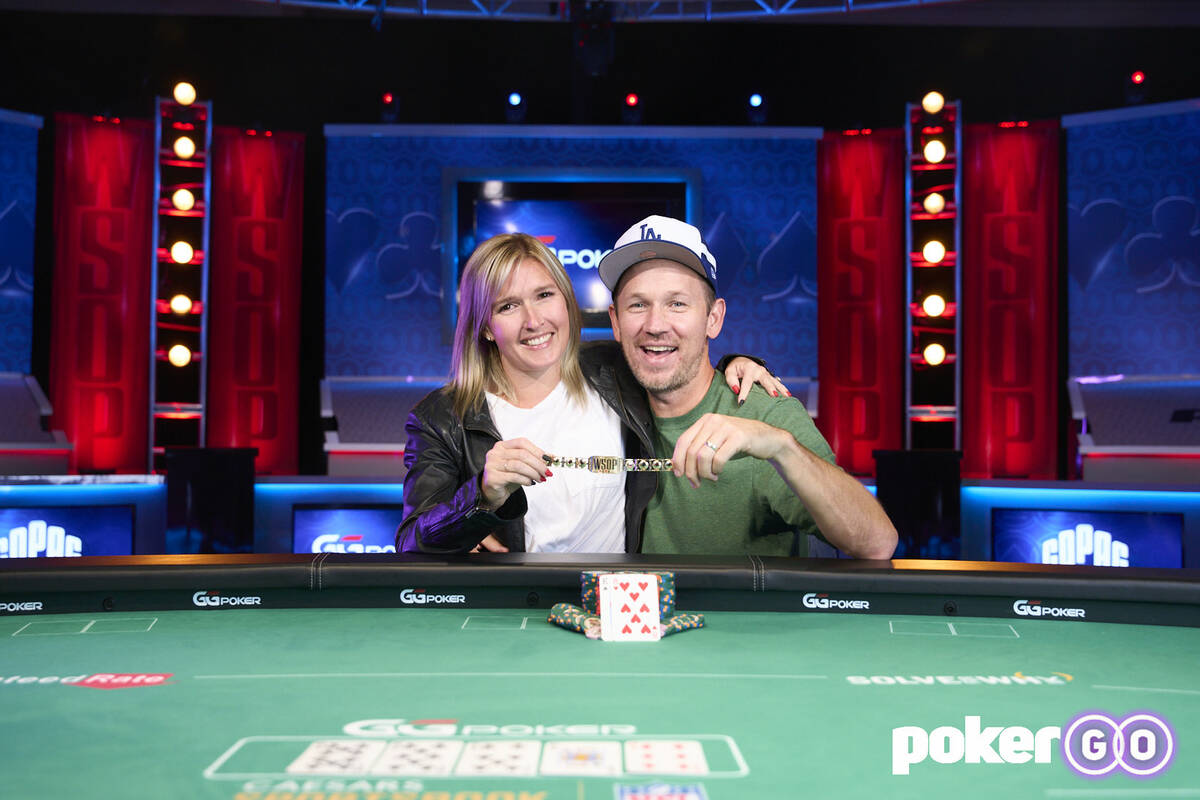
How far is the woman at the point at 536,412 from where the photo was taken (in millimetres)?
2520

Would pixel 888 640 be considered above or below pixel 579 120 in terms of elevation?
below

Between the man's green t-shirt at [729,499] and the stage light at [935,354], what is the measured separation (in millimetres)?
3929

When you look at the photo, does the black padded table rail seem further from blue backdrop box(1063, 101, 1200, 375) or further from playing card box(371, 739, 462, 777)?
blue backdrop box(1063, 101, 1200, 375)

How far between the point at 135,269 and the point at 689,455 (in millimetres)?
6295

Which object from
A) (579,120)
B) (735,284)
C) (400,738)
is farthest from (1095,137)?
(400,738)

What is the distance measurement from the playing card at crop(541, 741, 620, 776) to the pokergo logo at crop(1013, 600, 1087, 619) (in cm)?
111

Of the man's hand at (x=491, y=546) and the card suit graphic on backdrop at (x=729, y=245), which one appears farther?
the card suit graphic on backdrop at (x=729, y=245)

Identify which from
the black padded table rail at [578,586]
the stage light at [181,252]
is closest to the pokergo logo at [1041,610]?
the black padded table rail at [578,586]

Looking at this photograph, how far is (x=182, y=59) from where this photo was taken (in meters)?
7.69

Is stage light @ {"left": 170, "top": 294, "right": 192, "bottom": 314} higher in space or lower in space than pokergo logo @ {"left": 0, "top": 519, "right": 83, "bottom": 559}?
higher

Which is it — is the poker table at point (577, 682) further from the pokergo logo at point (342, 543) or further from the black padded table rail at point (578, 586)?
the pokergo logo at point (342, 543)

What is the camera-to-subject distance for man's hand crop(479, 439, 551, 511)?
2064 mm

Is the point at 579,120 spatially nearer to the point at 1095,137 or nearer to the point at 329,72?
the point at 329,72

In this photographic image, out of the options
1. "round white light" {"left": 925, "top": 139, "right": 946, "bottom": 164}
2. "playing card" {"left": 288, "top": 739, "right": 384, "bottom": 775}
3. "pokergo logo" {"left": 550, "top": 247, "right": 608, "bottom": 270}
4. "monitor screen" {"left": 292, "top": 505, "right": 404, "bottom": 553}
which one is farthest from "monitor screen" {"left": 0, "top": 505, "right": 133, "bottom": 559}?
"round white light" {"left": 925, "top": 139, "right": 946, "bottom": 164}
